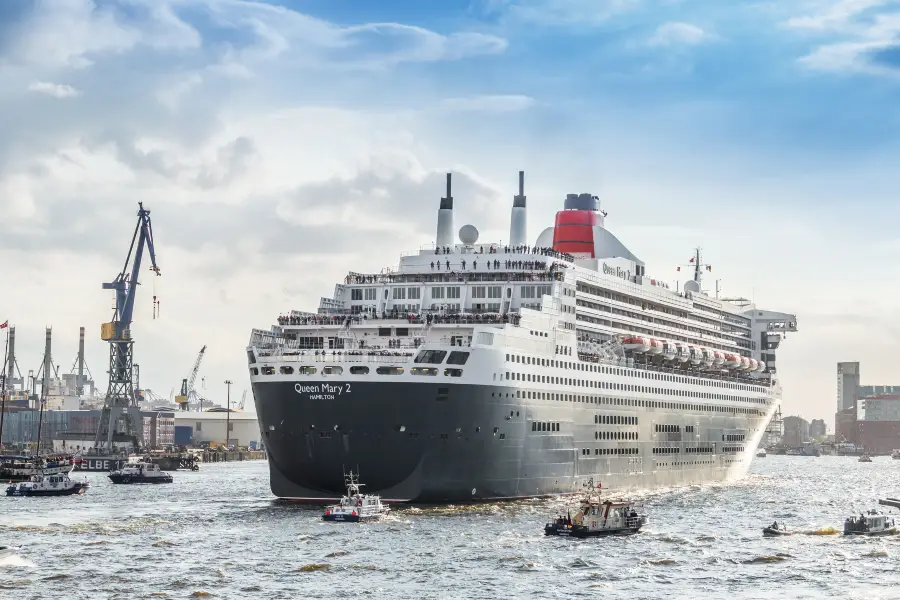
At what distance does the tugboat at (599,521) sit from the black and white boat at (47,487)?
2042 inches

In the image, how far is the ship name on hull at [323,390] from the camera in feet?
269

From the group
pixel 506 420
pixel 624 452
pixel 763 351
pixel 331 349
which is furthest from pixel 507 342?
pixel 763 351

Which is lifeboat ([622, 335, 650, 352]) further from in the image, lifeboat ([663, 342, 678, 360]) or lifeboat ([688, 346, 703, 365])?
lifeboat ([688, 346, 703, 365])

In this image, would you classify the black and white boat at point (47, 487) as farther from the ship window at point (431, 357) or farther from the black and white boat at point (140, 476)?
the ship window at point (431, 357)

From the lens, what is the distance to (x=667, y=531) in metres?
80.9

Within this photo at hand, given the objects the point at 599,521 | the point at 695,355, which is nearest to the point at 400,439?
the point at 599,521

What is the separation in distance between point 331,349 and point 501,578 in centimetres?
2651

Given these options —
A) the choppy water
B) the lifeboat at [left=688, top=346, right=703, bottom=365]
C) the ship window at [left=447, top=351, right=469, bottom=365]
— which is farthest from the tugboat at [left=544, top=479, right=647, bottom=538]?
the lifeboat at [left=688, top=346, right=703, bottom=365]

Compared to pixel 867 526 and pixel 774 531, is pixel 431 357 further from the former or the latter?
pixel 867 526

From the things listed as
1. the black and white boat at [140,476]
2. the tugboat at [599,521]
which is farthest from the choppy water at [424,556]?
the black and white boat at [140,476]

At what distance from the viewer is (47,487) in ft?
373

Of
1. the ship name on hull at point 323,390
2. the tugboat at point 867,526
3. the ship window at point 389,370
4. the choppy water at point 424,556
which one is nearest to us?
the choppy water at point 424,556

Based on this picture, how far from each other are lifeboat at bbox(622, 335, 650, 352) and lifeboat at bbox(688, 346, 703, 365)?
10314mm

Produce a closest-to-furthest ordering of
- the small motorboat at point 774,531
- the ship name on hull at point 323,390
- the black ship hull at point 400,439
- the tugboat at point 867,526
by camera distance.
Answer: the small motorboat at point 774,531 → the black ship hull at point 400,439 → the ship name on hull at point 323,390 → the tugboat at point 867,526
